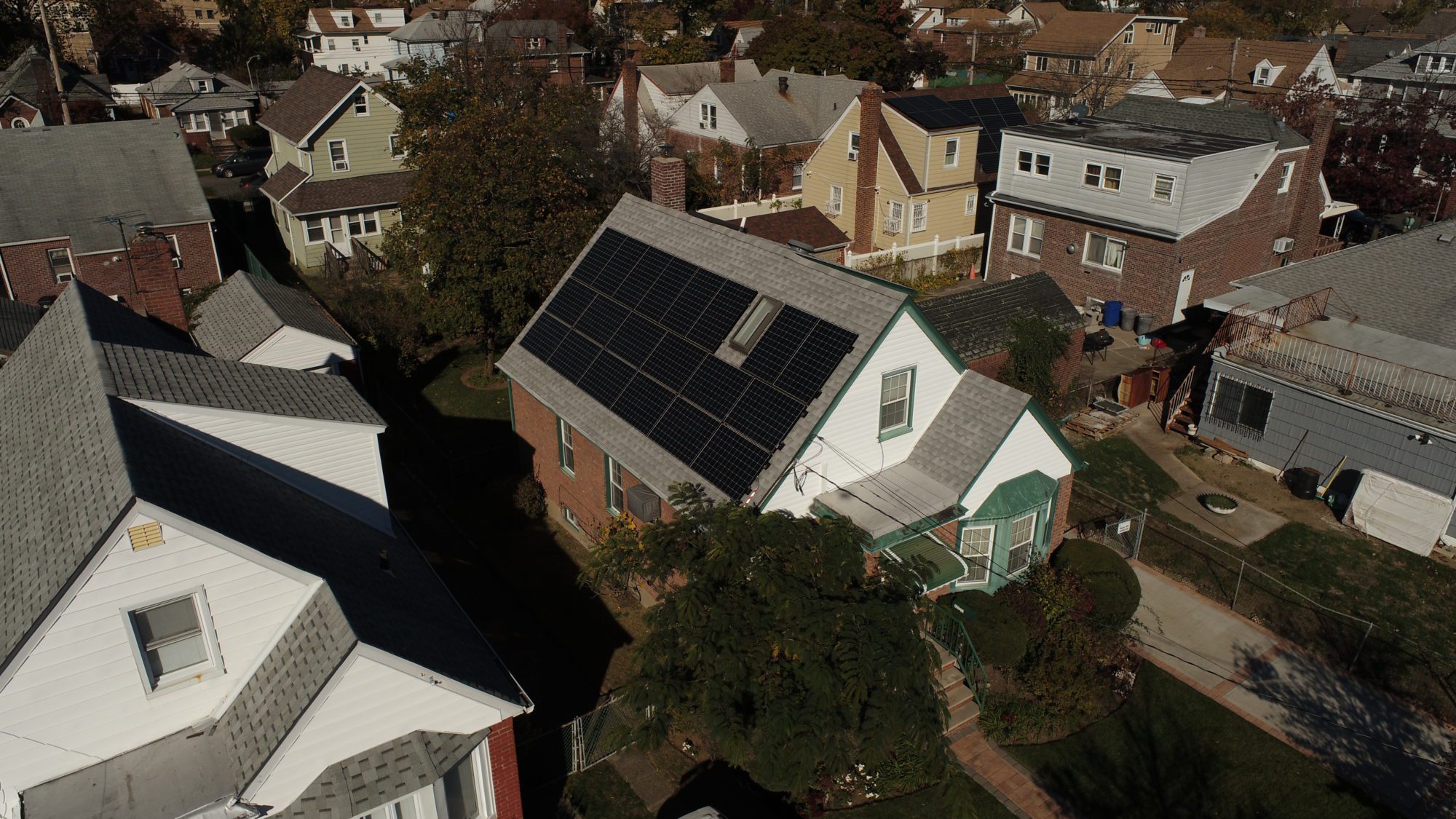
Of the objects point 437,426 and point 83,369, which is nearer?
point 83,369

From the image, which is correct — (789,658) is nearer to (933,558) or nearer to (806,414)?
(806,414)

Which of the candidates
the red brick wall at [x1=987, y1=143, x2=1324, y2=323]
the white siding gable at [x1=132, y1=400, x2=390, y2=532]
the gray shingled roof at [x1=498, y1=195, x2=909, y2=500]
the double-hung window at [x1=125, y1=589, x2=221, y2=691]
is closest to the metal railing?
the gray shingled roof at [x1=498, y1=195, x2=909, y2=500]

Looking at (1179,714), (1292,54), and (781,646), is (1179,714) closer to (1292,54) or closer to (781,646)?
(781,646)

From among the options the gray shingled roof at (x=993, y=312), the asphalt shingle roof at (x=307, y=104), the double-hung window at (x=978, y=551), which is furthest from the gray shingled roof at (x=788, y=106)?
the double-hung window at (x=978, y=551)

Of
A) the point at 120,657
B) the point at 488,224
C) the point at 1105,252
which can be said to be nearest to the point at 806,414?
the point at 120,657

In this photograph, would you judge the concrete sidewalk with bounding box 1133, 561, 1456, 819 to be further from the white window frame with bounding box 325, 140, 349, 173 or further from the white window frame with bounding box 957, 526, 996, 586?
the white window frame with bounding box 325, 140, 349, 173

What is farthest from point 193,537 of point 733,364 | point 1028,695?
point 1028,695
